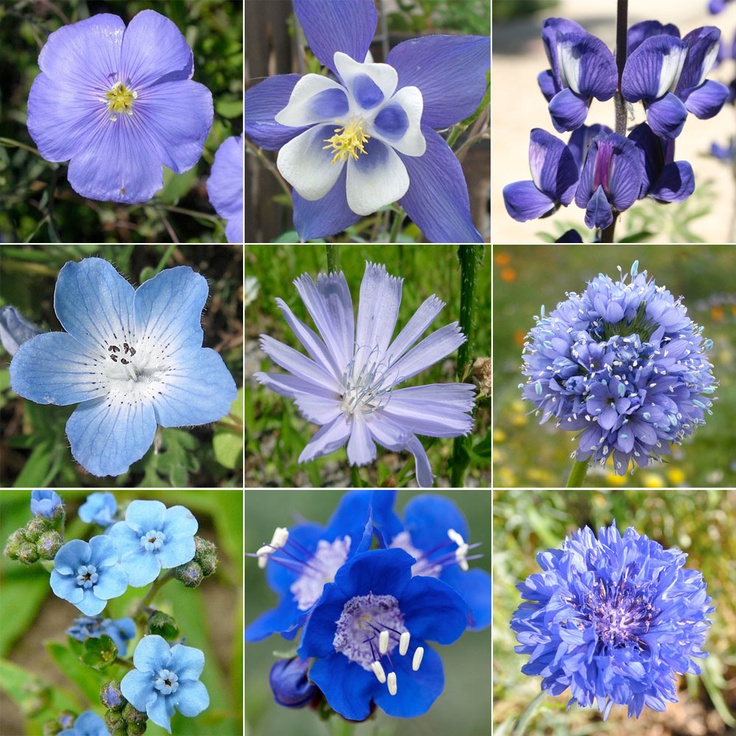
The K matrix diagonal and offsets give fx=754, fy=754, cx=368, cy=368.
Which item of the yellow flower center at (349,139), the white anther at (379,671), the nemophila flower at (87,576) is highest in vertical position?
the yellow flower center at (349,139)

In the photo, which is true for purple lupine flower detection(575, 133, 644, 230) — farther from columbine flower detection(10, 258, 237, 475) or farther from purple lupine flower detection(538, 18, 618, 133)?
columbine flower detection(10, 258, 237, 475)

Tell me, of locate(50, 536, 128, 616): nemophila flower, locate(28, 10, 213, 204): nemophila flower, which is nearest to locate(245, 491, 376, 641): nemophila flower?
locate(50, 536, 128, 616): nemophila flower

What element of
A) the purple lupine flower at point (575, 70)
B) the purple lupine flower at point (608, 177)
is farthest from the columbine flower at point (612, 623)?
the purple lupine flower at point (575, 70)

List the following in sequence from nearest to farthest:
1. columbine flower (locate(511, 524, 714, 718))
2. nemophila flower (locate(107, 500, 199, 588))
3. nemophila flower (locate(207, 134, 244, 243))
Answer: columbine flower (locate(511, 524, 714, 718))
nemophila flower (locate(107, 500, 199, 588))
nemophila flower (locate(207, 134, 244, 243))

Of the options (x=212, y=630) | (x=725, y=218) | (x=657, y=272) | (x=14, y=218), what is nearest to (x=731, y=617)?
(x=657, y=272)

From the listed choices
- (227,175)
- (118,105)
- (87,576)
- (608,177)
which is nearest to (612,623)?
(608,177)

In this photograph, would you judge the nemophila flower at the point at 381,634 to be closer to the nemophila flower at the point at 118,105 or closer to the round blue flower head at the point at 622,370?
the round blue flower head at the point at 622,370
